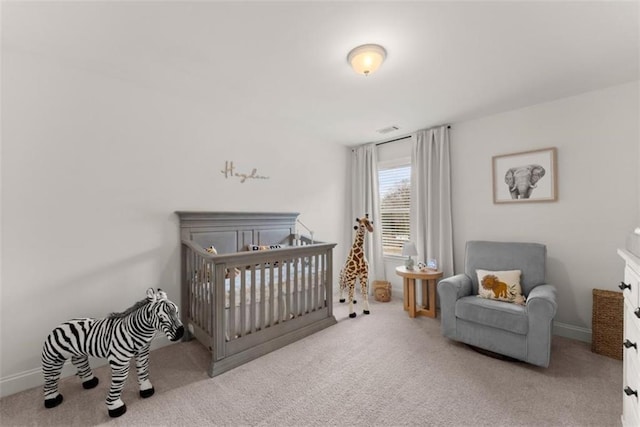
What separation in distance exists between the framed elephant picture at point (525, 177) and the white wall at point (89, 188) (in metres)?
3.06

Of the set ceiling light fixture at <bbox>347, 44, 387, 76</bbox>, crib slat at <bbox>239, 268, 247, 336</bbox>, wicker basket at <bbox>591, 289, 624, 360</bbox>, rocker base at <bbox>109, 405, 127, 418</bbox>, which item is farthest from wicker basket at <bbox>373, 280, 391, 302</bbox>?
rocker base at <bbox>109, 405, 127, 418</bbox>

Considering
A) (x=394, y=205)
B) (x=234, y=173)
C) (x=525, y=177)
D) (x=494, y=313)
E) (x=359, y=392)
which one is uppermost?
(x=234, y=173)

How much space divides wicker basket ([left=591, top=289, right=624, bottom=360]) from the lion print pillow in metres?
0.59

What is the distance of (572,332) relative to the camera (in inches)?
105

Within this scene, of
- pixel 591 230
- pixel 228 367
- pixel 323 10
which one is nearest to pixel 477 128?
pixel 591 230

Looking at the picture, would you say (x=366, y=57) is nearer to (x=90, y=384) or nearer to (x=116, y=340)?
(x=116, y=340)

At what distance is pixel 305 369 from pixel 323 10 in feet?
8.12

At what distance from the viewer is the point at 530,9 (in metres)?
1.55

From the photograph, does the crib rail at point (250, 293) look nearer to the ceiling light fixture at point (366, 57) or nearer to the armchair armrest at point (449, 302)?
the armchair armrest at point (449, 302)

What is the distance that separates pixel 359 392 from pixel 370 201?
112 inches

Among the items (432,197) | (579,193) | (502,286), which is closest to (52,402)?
(502,286)

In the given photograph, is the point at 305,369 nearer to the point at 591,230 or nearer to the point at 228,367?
the point at 228,367

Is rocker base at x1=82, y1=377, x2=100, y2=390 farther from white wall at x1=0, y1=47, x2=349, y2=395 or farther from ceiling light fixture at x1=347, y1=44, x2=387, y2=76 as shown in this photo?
ceiling light fixture at x1=347, y1=44, x2=387, y2=76

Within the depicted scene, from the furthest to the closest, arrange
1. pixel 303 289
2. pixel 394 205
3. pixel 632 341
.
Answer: pixel 394 205, pixel 303 289, pixel 632 341
